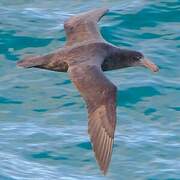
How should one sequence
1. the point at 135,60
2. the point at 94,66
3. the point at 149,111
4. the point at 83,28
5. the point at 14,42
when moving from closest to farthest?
the point at 94,66 → the point at 135,60 → the point at 83,28 → the point at 149,111 → the point at 14,42

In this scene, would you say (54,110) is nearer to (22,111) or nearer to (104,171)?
(22,111)

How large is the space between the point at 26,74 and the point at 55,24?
1.70m

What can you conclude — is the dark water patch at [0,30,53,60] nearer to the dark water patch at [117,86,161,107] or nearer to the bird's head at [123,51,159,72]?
the dark water patch at [117,86,161,107]

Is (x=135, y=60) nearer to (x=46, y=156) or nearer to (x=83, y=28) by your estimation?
(x=83, y=28)

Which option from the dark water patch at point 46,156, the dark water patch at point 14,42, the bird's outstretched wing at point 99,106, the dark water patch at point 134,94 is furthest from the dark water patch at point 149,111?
the bird's outstretched wing at point 99,106

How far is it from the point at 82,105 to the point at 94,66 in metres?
2.73

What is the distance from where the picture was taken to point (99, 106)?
33.3ft

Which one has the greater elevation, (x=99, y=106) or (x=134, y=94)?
(x=99, y=106)

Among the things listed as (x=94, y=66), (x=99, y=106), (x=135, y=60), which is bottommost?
(x=135, y=60)

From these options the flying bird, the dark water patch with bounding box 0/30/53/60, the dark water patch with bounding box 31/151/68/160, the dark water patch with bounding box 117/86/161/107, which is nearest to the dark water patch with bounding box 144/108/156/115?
the dark water patch with bounding box 117/86/161/107

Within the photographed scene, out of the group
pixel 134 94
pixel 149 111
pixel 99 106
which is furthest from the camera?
pixel 134 94

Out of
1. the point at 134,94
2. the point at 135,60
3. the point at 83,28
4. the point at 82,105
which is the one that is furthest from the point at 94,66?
the point at 134,94

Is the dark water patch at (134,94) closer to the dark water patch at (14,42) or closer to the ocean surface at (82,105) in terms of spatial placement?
the ocean surface at (82,105)

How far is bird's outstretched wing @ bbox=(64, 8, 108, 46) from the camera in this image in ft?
38.5
